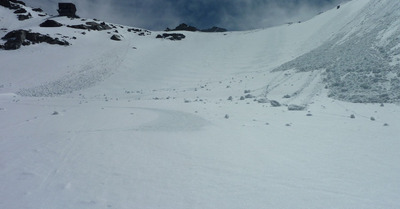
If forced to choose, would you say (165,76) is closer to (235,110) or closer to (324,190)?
(235,110)

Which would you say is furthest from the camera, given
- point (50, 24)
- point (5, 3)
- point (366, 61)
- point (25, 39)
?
point (5, 3)

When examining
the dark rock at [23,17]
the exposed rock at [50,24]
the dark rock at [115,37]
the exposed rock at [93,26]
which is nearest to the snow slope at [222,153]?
the dark rock at [115,37]

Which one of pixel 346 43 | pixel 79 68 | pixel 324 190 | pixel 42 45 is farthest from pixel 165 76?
pixel 324 190

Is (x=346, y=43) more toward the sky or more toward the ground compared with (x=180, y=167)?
more toward the sky

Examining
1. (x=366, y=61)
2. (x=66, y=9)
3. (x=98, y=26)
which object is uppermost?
(x=66, y=9)

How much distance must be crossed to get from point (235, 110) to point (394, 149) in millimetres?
5605

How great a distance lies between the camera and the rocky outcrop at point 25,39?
35856mm

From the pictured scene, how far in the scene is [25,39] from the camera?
37875mm

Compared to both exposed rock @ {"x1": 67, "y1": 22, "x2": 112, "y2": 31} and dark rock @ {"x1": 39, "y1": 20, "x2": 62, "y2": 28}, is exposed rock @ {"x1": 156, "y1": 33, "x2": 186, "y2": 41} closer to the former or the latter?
exposed rock @ {"x1": 67, "y1": 22, "x2": 112, "y2": 31}

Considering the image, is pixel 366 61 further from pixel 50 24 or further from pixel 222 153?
pixel 50 24

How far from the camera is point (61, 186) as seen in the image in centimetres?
402

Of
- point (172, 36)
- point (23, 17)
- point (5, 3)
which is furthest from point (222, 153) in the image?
point (5, 3)

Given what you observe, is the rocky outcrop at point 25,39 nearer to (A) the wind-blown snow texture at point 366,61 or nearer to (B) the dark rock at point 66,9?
(B) the dark rock at point 66,9

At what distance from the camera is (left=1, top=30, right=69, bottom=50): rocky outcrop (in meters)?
35.9
